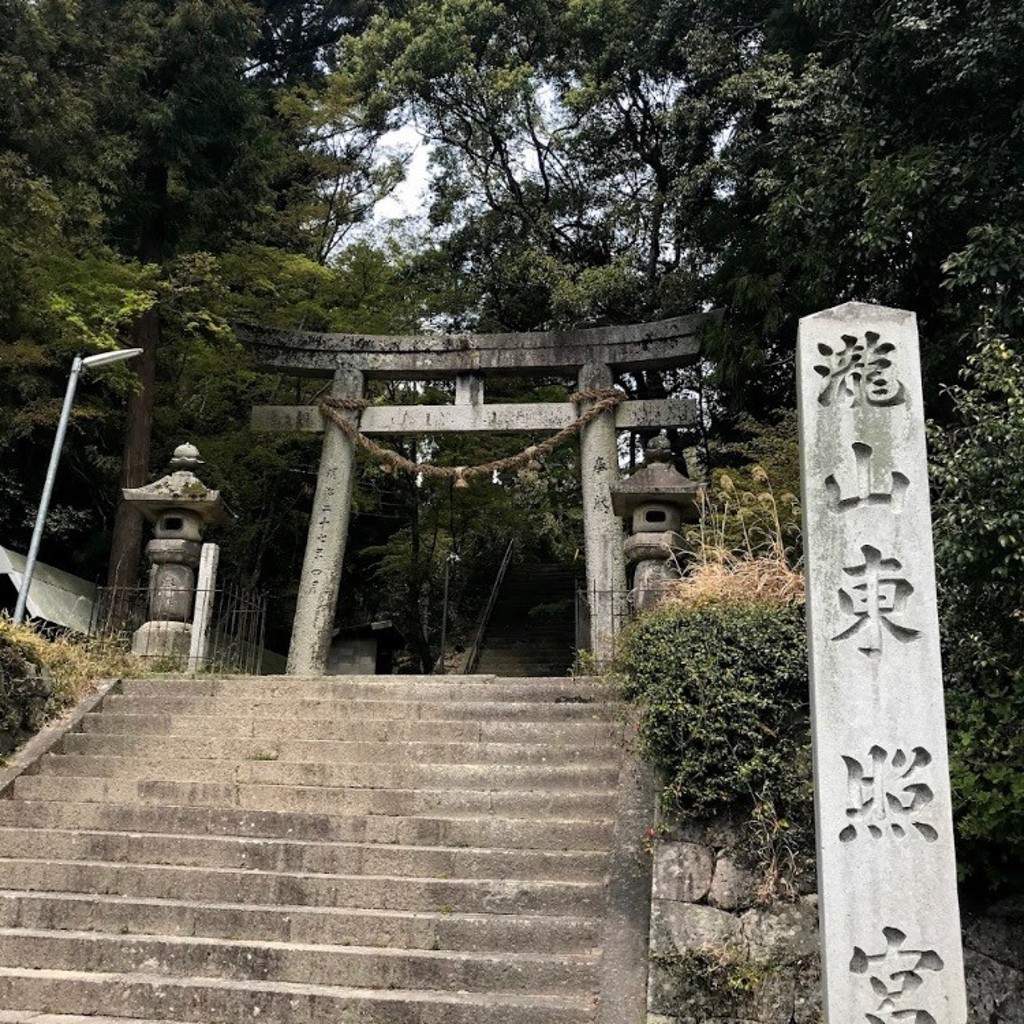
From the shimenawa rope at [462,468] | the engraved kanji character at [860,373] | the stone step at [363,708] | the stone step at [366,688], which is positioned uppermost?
the shimenawa rope at [462,468]

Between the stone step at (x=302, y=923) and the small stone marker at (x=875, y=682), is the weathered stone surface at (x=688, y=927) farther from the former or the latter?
the small stone marker at (x=875, y=682)

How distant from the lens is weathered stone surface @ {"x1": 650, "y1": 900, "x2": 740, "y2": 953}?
4188mm

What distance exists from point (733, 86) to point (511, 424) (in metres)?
4.92

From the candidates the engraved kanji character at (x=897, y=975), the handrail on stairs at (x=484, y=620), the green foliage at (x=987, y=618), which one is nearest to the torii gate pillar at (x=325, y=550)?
the handrail on stairs at (x=484, y=620)

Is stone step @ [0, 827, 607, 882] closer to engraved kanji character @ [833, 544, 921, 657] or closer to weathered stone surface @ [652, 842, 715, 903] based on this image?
weathered stone surface @ [652, 842, 715, 903]

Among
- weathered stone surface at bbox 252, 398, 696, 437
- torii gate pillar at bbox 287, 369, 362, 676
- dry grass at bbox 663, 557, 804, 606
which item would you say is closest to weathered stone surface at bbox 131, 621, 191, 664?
torii gate pillar at bbox 287, 369, 362, 676

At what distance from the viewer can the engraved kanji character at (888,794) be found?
3207 millimetres

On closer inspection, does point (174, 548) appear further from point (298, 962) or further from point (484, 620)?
point (484, 620)

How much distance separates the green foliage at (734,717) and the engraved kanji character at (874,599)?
1532mm

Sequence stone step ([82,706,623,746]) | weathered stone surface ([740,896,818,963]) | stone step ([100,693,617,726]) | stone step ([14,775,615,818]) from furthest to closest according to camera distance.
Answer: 1. stone step ([100,693,617,726])
2. stone step ([82,706,623,746])
3. stone step ([14,775,615,818])
4. weathered stone surface ([740,896,818,963])

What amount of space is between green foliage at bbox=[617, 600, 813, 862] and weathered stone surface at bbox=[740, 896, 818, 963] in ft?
0.85

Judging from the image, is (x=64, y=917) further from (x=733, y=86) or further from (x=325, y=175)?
(x=325, y=175)

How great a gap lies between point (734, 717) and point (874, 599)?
5.48ft

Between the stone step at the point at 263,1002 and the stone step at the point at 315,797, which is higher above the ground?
the stone step at the point at 315,797
